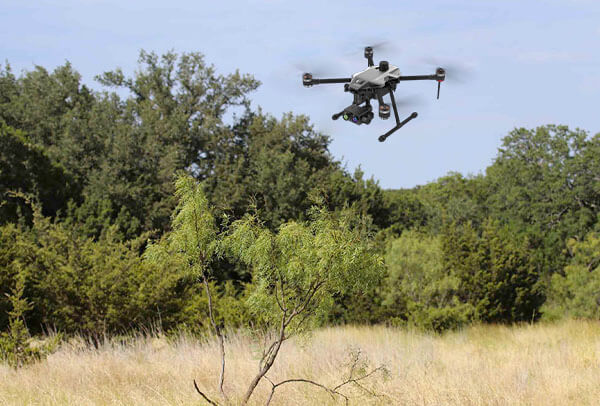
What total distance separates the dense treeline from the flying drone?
3.55 m

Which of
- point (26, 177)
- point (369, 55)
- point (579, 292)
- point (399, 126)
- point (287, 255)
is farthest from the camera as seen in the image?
point (26, 177)

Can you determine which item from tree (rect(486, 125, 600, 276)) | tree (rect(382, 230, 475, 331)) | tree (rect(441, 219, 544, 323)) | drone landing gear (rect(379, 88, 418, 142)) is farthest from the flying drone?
tree (rect(486, 125, 600, 276))

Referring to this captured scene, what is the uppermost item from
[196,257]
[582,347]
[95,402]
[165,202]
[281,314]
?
[165,202]

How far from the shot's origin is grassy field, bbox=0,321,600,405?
7840 mm

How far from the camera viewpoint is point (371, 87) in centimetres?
895

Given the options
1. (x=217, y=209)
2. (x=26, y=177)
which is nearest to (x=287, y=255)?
(x=217, y=209)

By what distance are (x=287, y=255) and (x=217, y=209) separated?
1.20m

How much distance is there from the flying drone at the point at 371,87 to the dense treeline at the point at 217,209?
355cm

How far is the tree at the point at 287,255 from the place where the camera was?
6.65m

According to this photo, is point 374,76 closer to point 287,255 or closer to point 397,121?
point 397,121

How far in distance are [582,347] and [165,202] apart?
1766cm

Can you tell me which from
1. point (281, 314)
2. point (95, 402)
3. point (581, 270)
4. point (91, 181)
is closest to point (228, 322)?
point (95, 402)

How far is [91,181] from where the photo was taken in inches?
1004

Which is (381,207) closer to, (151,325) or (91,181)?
(91,181)
